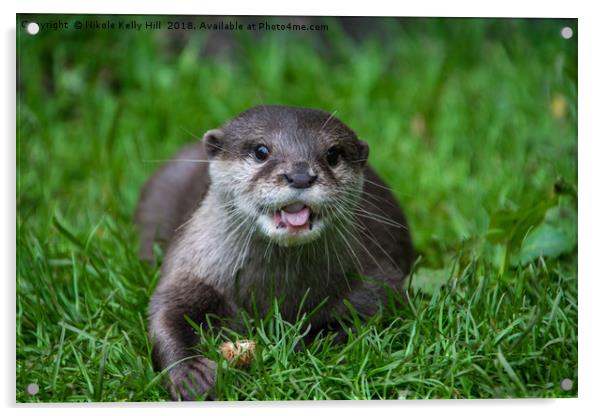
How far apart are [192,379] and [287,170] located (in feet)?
2.07

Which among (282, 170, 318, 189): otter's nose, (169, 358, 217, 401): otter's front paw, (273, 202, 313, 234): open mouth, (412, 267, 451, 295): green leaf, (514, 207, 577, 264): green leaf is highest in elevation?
(282, 170, 318, 189): otter's nose

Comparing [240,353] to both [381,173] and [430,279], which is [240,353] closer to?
[430,279]

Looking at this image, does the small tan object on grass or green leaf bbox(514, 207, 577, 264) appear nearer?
the small tan object on grass

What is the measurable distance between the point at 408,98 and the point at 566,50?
121 cm

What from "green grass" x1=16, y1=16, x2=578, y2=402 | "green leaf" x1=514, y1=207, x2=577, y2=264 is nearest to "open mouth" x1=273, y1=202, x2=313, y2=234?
"green grass" x1=16, y1=16, x2=578, y2=402

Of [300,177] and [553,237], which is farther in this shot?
[553,237]

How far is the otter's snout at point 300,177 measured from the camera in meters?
2.70

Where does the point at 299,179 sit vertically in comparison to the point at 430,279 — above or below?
above

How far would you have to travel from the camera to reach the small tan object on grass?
287cm

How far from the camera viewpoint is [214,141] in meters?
3.05

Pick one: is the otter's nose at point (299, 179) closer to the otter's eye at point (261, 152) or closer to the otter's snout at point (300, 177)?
the otter's snout at point (300, 177)

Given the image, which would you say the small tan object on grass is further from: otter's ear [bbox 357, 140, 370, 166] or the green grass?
otter's ear [bbox 357, 140, 370, 166]

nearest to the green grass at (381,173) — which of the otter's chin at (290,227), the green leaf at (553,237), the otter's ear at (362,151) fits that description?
the green leaf at (553,237)

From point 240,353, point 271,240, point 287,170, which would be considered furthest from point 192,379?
point 287,170
